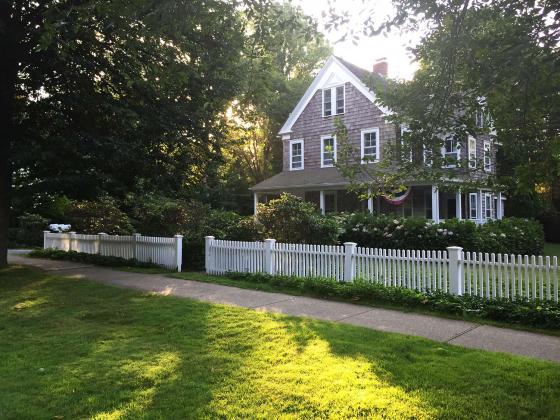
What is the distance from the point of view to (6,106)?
12586mm

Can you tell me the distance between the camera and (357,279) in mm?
9547

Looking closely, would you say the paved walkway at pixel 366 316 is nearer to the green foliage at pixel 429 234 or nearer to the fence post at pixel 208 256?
the fence post at pixel 208 256

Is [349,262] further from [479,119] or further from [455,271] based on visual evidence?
[479,119]

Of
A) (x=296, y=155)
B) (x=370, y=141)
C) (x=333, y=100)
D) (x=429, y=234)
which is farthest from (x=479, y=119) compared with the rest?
(x=296, y=155)

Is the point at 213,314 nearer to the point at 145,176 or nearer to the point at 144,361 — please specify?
the point at 144,361

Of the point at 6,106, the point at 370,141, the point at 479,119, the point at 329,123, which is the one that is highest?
the point at 329,123

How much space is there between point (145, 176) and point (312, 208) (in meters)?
4.86

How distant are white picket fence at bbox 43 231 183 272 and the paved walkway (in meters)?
1.42

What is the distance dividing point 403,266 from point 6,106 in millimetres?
10937

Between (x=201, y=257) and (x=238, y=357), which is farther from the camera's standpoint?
(x=201, y=257)

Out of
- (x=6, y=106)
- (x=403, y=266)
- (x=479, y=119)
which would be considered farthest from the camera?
(x=6, y=106)

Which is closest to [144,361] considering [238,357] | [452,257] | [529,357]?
[238,357]

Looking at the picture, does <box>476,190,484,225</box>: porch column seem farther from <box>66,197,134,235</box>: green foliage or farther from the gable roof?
<box>66,197,134,235</box>: green foliage

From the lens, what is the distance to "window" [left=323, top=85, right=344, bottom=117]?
25.0m
